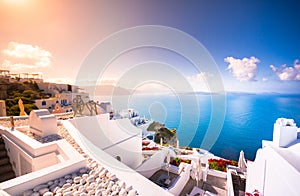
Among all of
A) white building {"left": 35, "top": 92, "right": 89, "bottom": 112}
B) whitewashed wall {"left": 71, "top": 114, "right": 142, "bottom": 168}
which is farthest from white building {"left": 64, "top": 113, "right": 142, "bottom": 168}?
white building {"left": 35, "top": 92, "right": 89, "bottom": 112}

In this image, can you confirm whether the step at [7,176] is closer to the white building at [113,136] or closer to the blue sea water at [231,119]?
the white building at [113,136]

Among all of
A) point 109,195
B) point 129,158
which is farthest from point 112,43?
point 109,195

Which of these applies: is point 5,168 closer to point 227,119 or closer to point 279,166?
point 279,166

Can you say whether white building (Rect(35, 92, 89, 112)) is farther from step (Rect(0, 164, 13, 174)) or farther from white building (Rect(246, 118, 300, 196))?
white building (Rect(246, 118, 300, 196))

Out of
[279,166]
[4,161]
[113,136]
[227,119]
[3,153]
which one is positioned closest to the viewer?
[279,166]

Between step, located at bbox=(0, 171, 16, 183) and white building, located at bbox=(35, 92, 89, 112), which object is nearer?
step, located at bbox=(0, 171, 16, 183)

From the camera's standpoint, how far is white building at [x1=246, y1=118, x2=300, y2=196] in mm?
2474

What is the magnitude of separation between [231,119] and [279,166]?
42145 millimetres

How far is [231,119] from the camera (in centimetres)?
3878

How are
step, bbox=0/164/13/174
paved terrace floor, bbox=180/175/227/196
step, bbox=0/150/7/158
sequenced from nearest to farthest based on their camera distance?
step, bbox=0/164/13/174
step, bbox=0/150/7/158
paved terrace floor, bbox=180/175/227/196

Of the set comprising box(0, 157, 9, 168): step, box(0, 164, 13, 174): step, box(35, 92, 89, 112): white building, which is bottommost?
box(0, 164, 13, 174): step

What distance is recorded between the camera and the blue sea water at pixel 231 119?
23323 mm

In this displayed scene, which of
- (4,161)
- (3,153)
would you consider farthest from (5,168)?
(3,153)

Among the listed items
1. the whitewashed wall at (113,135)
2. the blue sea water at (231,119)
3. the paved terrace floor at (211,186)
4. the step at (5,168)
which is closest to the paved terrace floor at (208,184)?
the paved terrace floor at (211,186)
